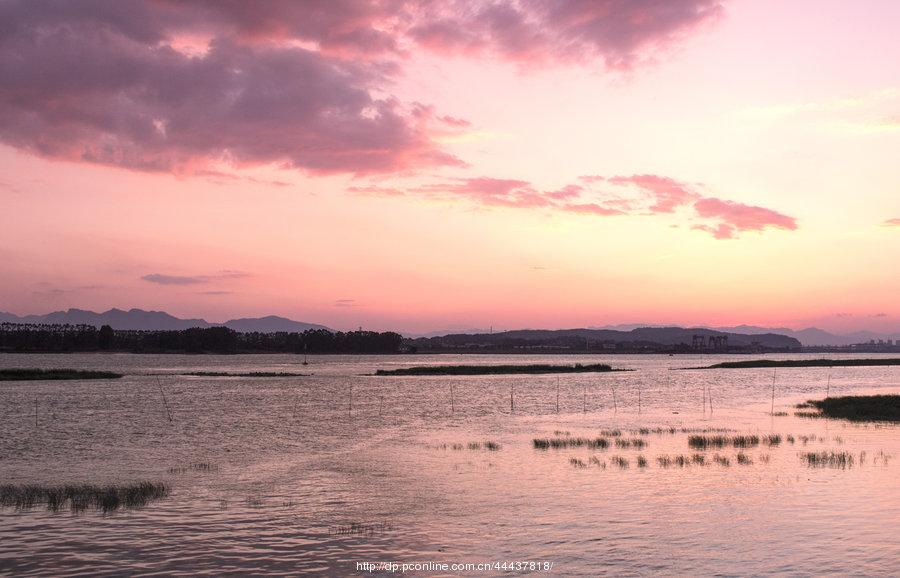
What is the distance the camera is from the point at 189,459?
44438 mm

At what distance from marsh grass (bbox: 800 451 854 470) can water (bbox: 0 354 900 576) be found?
23.2 inches

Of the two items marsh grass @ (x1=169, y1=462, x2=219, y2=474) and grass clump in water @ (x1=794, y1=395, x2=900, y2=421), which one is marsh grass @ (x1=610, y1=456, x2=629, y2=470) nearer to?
marsh grass @ (x1=169, y1=462, x2=219, y2=474)

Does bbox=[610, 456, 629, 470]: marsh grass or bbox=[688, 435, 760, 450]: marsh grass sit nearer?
bbox=[610, 456, 629, 470]: marsh grass

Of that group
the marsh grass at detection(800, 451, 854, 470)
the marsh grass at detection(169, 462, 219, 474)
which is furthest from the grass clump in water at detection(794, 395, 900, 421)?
the marsh grass at detection(169, 462, 219, 474)

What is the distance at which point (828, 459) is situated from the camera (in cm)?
4203

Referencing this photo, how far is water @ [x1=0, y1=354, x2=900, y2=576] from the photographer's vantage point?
2328cm

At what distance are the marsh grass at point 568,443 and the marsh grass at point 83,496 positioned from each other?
25075mm

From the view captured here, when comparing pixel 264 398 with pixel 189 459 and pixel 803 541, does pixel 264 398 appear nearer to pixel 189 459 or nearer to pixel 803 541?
pixel 189 459

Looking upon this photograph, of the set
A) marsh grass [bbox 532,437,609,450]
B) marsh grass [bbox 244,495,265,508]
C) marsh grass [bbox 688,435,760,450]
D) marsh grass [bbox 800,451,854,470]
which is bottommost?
marsh grass [bbox 532,437,609,450]

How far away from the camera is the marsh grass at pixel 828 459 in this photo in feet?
132

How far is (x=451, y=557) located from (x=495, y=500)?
29.7 feet

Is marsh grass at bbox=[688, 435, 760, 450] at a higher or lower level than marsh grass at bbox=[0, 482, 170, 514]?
lower

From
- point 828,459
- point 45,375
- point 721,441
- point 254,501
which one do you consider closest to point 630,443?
point 721,441

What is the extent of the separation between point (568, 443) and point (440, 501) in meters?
20.9
